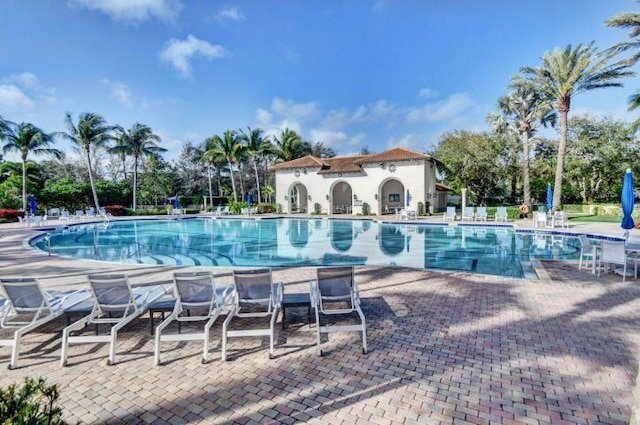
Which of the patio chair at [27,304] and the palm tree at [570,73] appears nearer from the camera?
the patio chair at [27,304]

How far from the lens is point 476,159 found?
99.7 feet

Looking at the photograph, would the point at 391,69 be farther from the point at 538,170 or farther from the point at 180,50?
the point at 180,50

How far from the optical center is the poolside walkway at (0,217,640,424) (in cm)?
301

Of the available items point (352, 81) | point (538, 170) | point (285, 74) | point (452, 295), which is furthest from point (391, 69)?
point (452, 295)

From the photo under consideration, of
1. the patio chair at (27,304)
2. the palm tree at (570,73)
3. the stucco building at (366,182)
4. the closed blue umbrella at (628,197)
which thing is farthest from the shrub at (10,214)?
the palm tree at (570,73)

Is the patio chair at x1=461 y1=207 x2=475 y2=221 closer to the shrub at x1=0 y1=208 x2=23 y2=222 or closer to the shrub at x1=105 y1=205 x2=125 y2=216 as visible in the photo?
the shrub at x1=105 y1=205 x2=125 y2=216

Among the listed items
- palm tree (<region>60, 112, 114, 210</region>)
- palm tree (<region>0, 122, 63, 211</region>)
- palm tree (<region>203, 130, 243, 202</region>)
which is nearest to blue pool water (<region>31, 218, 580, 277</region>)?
palm tree (<region>0, 122, 63, 211</region>)

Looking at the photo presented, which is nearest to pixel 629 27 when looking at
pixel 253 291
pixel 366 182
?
pixel 366 182

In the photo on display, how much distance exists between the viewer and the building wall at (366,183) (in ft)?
91.8

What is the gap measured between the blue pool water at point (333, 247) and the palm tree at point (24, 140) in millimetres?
12653

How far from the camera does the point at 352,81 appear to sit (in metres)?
41.3

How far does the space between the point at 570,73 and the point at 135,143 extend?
1540 inches

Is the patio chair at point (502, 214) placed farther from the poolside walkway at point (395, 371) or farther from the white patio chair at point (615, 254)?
the poolside walkway at point (395, 371)

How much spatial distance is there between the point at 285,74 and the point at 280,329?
3433 centimetres
